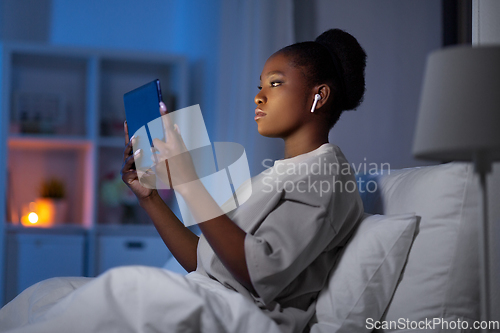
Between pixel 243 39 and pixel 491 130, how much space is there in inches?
71.0

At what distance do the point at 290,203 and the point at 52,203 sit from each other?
2263 millimetres

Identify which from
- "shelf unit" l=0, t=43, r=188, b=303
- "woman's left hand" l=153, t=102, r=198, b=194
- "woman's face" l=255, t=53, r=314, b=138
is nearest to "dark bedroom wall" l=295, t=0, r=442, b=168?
"woman's face" l=255, t=53, r=314, b=138

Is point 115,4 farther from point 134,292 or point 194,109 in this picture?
point 134,292

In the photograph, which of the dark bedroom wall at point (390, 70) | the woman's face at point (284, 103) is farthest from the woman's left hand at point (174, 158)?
the dark bedroom wall at point (390, 70)

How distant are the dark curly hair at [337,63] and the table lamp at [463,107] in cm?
51

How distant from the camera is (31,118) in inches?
113

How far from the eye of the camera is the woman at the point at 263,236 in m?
0.75

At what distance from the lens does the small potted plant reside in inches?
112

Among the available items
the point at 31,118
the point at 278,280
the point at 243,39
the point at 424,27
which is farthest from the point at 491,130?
the point at 31,118

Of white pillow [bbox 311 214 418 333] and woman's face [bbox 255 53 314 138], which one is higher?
woman's face [bbox 255 53 314 138]

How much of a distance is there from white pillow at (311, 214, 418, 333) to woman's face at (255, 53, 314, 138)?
31 cm

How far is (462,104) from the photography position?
2.22 feet

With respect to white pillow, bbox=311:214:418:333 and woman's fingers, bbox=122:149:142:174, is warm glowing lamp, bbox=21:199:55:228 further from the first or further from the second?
white pillow, bbox=311:214:418:333

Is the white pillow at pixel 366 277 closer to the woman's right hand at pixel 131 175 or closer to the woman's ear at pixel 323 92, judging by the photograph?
the woman's ear at pixel 323 92
